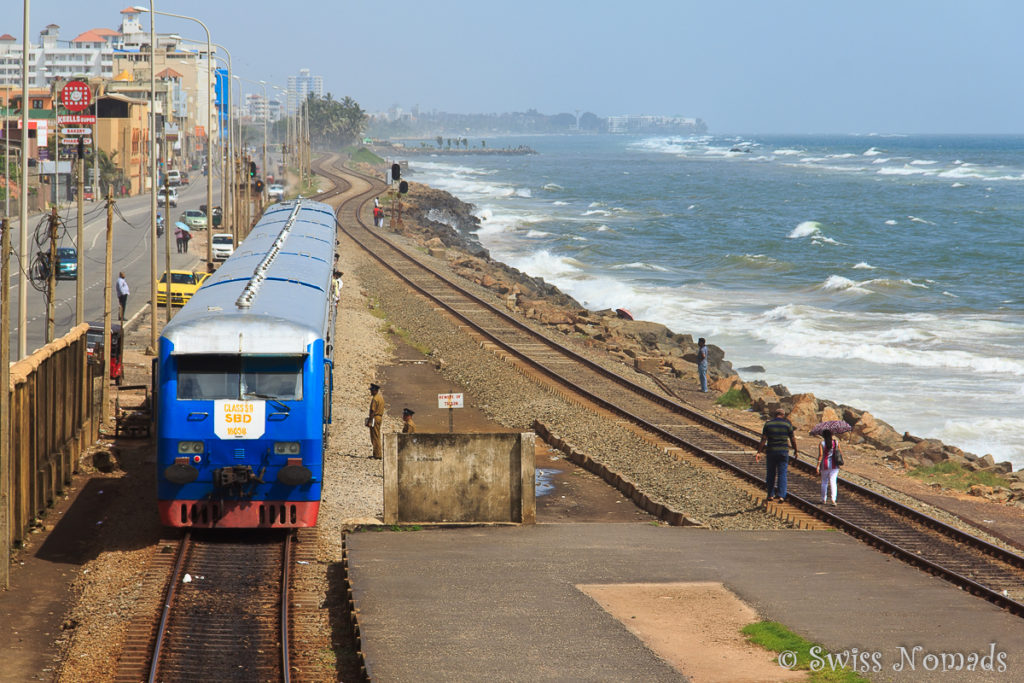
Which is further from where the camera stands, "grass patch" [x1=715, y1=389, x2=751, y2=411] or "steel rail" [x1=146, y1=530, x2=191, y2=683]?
"grass patch" [x1=715, y1=389, x2=751, y2=411]

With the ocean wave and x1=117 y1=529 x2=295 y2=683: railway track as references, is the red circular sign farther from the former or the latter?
x1=117 y1=529 x2=295 y2=683: railway track

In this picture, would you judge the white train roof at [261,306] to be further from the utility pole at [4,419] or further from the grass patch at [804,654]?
the grass patch at [804,654]

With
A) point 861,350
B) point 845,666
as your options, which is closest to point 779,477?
point 845,666

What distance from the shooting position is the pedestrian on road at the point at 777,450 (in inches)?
726

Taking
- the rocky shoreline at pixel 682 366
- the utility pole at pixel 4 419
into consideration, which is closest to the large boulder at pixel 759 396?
the rocky shoreline at pixel 682 366

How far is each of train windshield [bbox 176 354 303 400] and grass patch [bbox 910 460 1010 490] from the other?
14.2m

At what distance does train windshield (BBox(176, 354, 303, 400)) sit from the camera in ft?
47.7

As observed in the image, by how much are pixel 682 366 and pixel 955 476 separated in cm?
1353

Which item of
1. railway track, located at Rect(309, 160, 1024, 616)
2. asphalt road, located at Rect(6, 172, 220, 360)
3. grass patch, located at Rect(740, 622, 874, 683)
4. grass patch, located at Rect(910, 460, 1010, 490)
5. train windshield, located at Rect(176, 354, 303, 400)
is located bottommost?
grass patch, located at Rect(910, 460, 1010, 490)

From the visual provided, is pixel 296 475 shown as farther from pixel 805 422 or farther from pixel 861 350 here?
pixel 861 350

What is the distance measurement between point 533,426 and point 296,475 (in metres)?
10.8

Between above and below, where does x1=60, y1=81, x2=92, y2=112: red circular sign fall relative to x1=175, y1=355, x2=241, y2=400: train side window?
above

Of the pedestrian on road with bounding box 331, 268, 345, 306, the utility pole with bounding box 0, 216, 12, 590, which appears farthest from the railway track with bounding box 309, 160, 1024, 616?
the utility pole with bounding box 0, 216, 12, 590

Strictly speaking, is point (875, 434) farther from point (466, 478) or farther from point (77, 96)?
point (77, 96)
